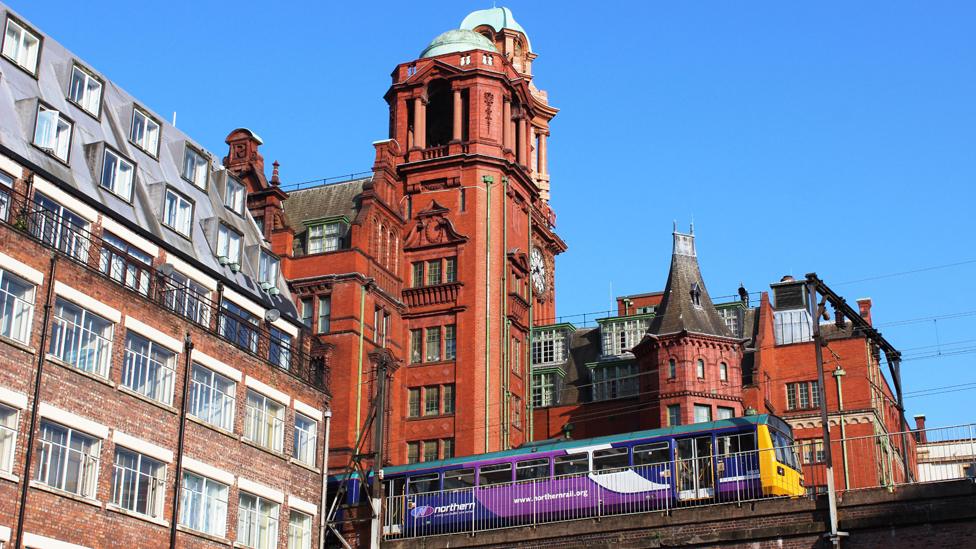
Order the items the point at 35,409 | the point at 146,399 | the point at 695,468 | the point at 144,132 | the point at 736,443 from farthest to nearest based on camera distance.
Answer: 1. the point at 144,132
2. the point at 736,443
3. the point at 695,468
4. the point at 146,399
5. the point at 35,409

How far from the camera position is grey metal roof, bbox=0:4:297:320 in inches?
1722

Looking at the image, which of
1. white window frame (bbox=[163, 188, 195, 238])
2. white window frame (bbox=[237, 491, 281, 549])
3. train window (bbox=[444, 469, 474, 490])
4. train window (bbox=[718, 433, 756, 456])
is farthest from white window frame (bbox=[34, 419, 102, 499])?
train window (bbox=[718, 433, 756, 456])

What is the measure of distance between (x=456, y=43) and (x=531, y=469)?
36.5 metres

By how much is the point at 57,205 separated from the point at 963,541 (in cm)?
2984

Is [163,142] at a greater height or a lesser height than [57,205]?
greater

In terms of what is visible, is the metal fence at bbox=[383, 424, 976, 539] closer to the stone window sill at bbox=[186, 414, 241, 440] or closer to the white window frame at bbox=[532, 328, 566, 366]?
the stone window sill at bbox=[186, 414, 241, 440]

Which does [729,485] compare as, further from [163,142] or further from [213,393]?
[163,142]

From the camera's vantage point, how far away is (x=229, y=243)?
54812mm

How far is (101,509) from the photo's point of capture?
130ft

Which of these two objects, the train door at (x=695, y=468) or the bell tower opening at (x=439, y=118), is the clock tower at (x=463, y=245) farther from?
the train door at (x=695, y=468)

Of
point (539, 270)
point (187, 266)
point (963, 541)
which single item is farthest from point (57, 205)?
point (539, 270)

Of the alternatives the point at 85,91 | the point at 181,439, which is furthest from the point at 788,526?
the point at 85,91

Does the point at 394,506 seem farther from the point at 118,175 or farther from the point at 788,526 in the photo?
the point at 788,526

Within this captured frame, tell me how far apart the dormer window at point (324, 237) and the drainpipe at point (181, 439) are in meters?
25.4
